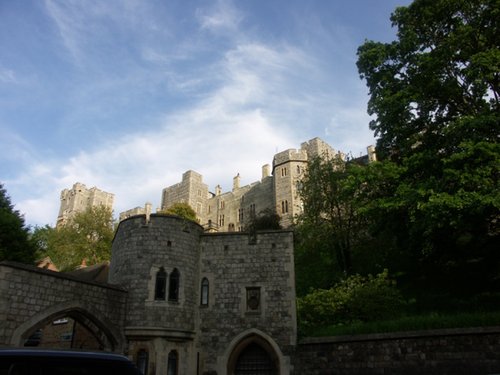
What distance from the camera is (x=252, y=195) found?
74.3 metres

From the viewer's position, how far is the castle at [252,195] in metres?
64.1

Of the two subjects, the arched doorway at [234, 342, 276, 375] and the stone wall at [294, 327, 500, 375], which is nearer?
the stone wall at [294, 327, 500, 375]

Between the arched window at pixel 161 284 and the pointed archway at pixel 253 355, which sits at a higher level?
the arched window at pixel 161 284

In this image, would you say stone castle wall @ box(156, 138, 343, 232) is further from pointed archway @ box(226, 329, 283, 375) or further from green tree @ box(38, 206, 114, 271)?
pointed archway @ box(226, 329, 283, 375)

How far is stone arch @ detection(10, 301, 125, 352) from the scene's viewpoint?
13.5m

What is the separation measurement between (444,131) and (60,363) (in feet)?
54.7

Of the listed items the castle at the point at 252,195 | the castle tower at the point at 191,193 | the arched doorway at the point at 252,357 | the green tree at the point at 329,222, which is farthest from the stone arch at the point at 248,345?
→ the castle tower at the point at 191,193

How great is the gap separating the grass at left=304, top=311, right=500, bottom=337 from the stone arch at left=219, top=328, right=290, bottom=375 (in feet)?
4.88

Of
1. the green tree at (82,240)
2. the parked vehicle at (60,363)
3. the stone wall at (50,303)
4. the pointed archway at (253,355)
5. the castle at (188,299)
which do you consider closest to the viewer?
the parked vehicle at (60,363)

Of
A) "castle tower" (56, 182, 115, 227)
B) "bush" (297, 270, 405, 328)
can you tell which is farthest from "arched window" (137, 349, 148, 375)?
"castle tower" (56, 182, 115, 227)

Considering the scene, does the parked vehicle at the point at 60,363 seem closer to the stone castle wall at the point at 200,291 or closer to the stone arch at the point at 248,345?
the stone castle wall at the point at 200,291

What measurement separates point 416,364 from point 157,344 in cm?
897

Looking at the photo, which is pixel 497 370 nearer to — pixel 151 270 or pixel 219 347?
pixel 219 347

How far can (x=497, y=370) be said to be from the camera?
44.6 ft
